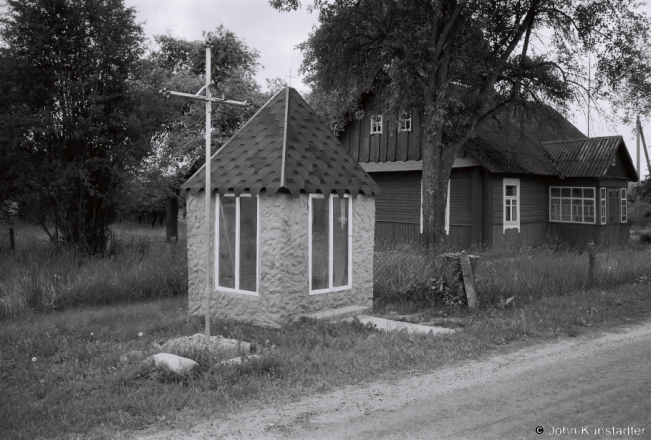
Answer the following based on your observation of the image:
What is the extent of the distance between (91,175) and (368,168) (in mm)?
10380

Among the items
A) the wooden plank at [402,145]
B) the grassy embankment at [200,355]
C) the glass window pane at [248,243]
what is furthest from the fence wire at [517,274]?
the wooden plank at [402,145]

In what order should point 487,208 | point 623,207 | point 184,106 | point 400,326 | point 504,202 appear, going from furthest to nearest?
1. point 184,106
2. point 623,207
3. point 504,202
4. point 487,208
5. point 400,326

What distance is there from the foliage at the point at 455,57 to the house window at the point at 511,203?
3.10m

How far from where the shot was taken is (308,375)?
21.2 ft

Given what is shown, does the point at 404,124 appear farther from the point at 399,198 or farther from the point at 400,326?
the point at 400,326

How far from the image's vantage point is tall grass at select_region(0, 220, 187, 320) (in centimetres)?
1093

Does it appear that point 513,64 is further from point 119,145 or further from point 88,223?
point 88,223

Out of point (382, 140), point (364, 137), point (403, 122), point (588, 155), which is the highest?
point (403, 122)

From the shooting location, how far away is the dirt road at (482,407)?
4879 millimetres

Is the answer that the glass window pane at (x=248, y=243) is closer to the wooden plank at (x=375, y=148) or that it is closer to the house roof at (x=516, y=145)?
the house roof at (x=516, y=145)

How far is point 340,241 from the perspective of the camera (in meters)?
10.0

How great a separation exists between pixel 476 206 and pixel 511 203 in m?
2.14

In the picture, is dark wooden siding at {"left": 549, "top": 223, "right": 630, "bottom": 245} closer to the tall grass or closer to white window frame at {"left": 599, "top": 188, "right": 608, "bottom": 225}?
white window frame at {"left": 599, "top": 188, "right": 608, "bottom": 225}

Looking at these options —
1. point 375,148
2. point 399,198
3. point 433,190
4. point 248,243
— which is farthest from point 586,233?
point 248,243
